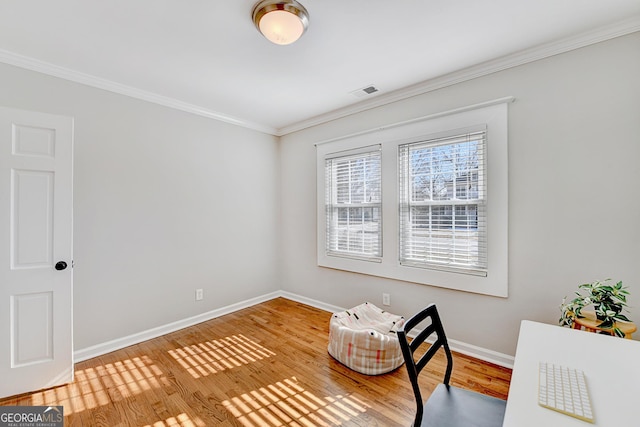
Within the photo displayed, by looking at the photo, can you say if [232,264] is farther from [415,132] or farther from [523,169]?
[523,169]

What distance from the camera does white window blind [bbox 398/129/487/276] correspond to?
2480 mm

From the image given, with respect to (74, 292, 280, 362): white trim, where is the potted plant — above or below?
above

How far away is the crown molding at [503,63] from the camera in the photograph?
1928mm

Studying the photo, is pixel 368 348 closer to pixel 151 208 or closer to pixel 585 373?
pixel 585 373

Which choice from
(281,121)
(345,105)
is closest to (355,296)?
(345,105)

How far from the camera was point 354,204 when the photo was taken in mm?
3443

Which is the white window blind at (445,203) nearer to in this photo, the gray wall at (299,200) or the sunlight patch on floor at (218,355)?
the gray wall at (299,200)

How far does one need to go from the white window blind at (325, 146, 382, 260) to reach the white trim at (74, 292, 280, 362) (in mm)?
1461

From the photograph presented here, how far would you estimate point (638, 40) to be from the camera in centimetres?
188

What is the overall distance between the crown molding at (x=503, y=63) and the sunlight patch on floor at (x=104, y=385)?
3.36 m

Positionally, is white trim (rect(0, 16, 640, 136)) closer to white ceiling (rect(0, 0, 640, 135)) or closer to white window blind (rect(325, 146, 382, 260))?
white ceiling (rect(0, 0, 640, 135))

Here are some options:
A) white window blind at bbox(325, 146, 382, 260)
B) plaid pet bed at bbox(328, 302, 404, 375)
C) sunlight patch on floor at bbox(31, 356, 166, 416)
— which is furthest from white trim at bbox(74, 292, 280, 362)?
plaid pet bed at bbox(328, 302, 404, 375)

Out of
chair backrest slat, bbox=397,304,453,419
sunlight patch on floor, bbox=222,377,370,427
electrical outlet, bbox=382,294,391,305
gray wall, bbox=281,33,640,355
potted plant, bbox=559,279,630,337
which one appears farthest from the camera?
electrical outlet, bbox=382,294,391,305

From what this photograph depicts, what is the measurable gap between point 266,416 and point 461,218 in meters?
2.27
